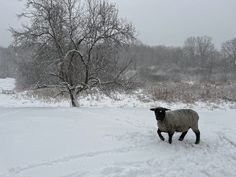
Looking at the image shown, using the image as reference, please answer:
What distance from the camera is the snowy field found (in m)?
6.93

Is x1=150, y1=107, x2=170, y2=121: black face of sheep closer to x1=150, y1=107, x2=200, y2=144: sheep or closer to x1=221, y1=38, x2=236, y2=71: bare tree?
x1=150, y1=107, x2=200, y2=144: sheep

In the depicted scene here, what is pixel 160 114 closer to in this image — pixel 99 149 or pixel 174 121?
pixel 174 121

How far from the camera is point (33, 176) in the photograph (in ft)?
21.4

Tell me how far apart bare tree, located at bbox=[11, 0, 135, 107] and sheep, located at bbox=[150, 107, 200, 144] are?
7.14 m

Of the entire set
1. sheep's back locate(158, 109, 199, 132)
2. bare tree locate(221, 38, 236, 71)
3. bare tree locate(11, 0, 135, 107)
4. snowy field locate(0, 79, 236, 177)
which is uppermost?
bare tree locate(221, 38, 236, 71)

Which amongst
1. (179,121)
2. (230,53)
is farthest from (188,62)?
(179,121)

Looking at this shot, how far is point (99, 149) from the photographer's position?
8164 mm

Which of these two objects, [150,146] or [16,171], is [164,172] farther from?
[16,171]

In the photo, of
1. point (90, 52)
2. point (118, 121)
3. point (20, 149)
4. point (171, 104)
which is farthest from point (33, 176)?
point (171, 104)

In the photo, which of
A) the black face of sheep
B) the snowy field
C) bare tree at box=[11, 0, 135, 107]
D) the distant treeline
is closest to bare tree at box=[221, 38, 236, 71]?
the distant treeline

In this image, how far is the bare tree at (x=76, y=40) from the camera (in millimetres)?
15727

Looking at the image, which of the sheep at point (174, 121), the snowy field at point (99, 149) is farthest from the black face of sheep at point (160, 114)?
the snowy field at point (99, 149)

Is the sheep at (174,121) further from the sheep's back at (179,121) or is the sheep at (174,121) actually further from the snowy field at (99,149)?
the snowy field at (99,149)

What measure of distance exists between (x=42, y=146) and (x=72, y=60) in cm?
903
